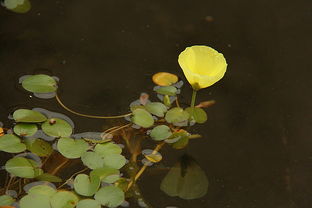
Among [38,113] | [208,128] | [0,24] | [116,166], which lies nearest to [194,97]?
[208,128]

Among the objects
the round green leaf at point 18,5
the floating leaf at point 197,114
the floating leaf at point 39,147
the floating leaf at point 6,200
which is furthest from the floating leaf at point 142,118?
the round green leaf at point 18,5

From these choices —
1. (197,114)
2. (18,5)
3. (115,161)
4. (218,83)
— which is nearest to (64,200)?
(115,161)

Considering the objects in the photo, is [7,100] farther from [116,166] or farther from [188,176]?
[188,176]

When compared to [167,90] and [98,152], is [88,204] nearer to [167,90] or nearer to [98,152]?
[98,152]

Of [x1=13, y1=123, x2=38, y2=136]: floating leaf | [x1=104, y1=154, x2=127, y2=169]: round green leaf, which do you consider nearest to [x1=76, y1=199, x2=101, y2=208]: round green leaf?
[x1=104, y1=154, x2=127, y2=169]: round green leaf

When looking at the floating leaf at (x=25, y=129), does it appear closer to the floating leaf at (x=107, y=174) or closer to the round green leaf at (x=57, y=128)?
the round green leaf at (x=57, y=128)

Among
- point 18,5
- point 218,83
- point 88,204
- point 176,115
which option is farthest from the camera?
point 18,5
